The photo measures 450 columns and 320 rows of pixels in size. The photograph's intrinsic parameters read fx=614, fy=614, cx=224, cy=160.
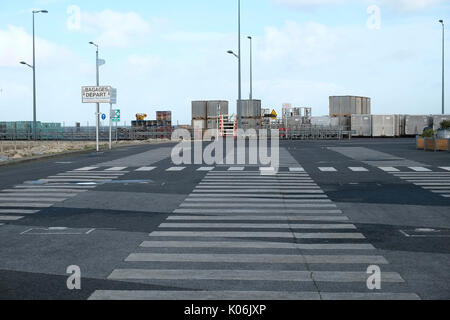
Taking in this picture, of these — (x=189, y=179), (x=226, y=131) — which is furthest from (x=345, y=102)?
(x=189, y=179)

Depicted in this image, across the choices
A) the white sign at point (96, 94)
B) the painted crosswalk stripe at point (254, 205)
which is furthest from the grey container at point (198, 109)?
the painted crosswalk stripe at point (254, 205)

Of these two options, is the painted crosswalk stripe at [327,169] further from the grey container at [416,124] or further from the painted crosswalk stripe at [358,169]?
the grey container at [416,124]

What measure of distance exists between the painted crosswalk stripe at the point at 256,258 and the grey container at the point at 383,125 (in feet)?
225

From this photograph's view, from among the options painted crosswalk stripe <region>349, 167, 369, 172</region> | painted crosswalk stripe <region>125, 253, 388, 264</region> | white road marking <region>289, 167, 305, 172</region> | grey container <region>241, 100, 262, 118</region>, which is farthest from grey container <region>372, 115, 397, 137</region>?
painted crosswalk stripe <region>125, 253, 388, 264</region>

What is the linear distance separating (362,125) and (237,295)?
71.7 metres

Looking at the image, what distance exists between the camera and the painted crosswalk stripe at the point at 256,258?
884 centimetres

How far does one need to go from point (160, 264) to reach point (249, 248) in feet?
5.65

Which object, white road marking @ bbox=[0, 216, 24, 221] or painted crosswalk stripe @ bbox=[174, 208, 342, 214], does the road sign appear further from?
white road marking @ bbox=[0, 216, 24, 221]

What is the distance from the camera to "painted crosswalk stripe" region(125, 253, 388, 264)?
8.84 metres

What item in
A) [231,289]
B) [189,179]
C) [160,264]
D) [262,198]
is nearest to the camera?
[231,289]

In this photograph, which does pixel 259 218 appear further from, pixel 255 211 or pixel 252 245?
pixel 252 245

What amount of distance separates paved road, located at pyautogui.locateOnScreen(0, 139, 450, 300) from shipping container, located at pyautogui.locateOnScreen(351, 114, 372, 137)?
5552cm
